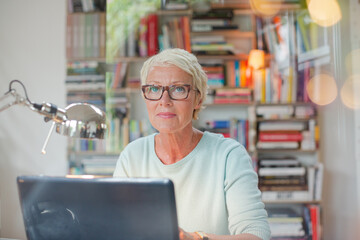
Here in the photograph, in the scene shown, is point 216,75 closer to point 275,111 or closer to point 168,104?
point 275,111

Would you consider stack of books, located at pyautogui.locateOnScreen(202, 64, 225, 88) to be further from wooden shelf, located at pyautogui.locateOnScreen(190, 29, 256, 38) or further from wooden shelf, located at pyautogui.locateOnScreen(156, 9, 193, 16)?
wooden shelf, located at pyautogui.locateOnScreen(156, 9, 193, 16)

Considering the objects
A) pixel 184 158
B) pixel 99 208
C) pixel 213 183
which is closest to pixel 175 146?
pixel 184 158

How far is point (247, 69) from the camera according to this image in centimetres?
262

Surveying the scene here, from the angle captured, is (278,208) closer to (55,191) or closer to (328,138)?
(328,138)

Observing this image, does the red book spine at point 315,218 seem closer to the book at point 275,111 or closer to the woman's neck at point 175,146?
the book at point 275,111

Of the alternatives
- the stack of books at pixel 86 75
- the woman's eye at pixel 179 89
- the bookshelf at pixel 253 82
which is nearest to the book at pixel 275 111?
the bookshelf at pixel 253 82

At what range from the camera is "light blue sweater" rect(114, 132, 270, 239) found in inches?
33.2

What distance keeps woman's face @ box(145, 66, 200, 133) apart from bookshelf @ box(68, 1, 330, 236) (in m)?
1.56

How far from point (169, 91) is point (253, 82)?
1.76 meters

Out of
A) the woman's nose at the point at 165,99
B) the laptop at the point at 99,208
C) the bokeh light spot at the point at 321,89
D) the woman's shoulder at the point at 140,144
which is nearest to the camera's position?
the laptop at the point at 99,208

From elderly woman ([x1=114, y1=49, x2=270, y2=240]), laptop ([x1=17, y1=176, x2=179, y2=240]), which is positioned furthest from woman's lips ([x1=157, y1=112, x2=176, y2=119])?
laptop ([x1=17, y1=176, x2=179, y2=240])

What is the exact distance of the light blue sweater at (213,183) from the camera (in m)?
0.84

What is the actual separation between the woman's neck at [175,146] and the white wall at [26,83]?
1.99ft

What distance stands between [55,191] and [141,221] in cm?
14
